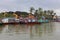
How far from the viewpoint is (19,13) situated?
3244 centimetres

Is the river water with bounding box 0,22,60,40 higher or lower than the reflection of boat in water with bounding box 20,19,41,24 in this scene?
higher

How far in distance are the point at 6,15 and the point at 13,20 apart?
4.97 feet

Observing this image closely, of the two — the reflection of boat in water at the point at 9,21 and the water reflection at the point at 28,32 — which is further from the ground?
the water reflection at the point at 28,32

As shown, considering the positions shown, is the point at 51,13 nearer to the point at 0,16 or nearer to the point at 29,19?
the point at 29,19

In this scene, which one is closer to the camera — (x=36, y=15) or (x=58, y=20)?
(x=36, y=15)

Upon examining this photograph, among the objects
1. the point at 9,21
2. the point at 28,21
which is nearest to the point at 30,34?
the point at 9,21

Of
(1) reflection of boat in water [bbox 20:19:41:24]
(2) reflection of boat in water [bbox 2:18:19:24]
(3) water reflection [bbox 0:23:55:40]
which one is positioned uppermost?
(3) water reflection [bbox 0:23:55:40]

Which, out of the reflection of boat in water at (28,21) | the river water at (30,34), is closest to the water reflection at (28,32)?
the river water at (30,34)

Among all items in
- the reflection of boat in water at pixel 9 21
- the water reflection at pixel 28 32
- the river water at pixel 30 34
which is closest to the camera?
the river water at pixel 30 34

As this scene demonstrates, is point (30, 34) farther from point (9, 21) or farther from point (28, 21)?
point (28, 21)

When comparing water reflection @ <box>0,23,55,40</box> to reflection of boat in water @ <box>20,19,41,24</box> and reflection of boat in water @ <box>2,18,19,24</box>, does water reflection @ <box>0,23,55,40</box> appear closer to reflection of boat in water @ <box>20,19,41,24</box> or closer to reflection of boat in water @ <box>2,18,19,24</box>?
reflection of boat in water @ <box>2,18,19,24</box>

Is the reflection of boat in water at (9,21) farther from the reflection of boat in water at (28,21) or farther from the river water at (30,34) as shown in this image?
the river water at (30,34)

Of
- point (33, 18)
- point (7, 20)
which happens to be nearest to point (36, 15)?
point (33, 18)

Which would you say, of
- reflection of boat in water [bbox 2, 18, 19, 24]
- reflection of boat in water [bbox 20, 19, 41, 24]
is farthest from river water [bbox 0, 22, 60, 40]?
reflection of boat in water [bbox 20, 19, 41, 24]
